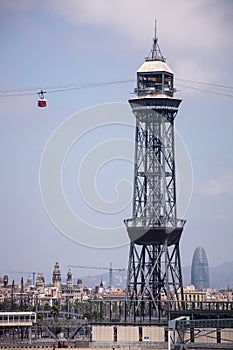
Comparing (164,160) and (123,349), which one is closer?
(123,349)

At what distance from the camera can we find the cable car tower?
15025 centimetres

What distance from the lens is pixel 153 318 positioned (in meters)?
142

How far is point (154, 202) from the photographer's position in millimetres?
152500

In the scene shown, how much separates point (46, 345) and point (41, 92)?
47232 mm

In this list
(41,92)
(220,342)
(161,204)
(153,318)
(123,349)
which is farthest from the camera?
(161,204)

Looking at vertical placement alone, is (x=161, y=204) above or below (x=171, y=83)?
below

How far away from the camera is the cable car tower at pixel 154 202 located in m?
150

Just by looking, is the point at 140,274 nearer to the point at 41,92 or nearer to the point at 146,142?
the point at 146,142

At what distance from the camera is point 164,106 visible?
154500 millimetres

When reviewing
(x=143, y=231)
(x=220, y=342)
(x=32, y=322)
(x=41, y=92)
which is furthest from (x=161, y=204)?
(x=41, y=92)

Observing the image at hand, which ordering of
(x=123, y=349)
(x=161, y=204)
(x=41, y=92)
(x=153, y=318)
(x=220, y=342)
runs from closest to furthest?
1. (x=41, y=92)
2. (x=220, y=342)
3. (x=123, y=349)
4. (x=153, y=318)
5. (x=161, y=204)

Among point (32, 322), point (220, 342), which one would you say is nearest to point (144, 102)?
point (32, 322)

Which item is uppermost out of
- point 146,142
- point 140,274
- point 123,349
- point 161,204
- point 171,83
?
point 171,83

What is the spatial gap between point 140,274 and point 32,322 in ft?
65.1
